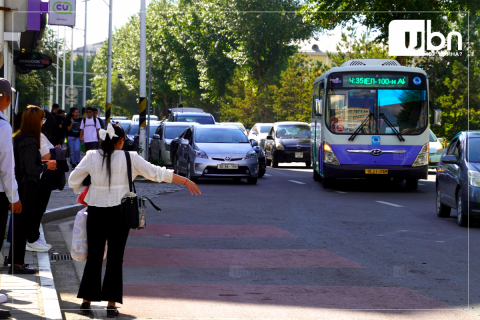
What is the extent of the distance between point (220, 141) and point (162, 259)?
42.6ft

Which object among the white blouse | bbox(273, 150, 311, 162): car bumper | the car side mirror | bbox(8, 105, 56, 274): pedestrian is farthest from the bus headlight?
the white blouse

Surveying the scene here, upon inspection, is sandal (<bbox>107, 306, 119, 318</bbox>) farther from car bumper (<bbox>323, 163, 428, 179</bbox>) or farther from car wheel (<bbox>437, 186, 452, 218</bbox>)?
car bumper (<bbox>323, 163, 428, 179</bbox>)

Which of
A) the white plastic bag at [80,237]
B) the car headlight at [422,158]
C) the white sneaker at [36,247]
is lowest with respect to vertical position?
the white sneaker at [36,247]

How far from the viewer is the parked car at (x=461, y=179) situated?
12.2 meters

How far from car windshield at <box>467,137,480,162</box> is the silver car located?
8.52 m

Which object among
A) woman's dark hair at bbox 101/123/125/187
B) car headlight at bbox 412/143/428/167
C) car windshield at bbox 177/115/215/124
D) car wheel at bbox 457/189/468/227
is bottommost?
car wheel at bbox 457/189/468/227

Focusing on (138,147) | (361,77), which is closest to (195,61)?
(138,147)

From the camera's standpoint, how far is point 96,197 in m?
6.10

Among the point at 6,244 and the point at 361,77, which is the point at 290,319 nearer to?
the point at 6,244

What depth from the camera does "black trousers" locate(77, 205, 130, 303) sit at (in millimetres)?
6121

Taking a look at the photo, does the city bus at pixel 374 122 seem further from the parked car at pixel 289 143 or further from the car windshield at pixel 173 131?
the parked car at pixel 289 143

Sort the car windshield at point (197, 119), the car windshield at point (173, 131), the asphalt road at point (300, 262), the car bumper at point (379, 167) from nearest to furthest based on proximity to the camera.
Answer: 1. the asphalt road at point (300, 262)
2. the car bumper at point (379, 167)
3. the car windshield at point (173, 131)
4. the car windshield at point (197, 119)

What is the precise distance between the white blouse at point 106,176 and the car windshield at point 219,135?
51.4 ft

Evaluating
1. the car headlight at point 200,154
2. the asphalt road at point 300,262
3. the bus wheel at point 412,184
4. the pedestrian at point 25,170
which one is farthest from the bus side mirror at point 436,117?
the pedestrian at point 25,170
